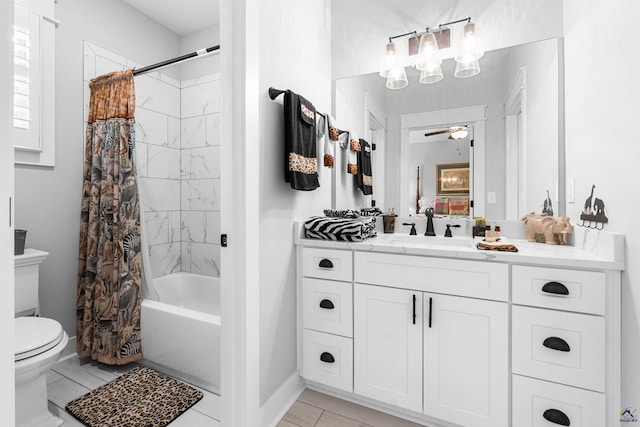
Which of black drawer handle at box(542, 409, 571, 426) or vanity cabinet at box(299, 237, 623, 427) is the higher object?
vanity cabinet at box(299, 237, 623, 427)

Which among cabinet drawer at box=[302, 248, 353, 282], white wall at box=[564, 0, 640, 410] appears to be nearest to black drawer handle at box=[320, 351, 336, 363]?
cabinet drawer at box=[302, 248, 353, 282]

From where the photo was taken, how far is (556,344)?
1180 mm

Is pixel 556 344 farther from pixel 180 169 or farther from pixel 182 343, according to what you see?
pixel 180 169

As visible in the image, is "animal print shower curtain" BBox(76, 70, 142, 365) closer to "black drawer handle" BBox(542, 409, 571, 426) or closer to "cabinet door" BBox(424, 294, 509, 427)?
"cabinet door" BBox(424, 294, 509, 427)

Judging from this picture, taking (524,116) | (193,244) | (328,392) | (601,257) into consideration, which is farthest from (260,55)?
(193,244)

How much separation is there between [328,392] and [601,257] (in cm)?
143

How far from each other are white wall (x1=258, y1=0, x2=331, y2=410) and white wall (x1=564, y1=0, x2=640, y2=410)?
54.2 inches

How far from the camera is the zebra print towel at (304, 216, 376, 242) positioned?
1602mm

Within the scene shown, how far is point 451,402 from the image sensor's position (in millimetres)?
1379

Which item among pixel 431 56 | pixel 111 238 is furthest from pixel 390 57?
pixel 111 238

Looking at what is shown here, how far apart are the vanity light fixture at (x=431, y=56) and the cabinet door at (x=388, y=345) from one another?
1336mm

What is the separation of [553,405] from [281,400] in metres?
1.20

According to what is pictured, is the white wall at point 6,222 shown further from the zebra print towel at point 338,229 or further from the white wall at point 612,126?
the white wall at point 612,126

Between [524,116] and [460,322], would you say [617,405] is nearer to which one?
[460,322]
